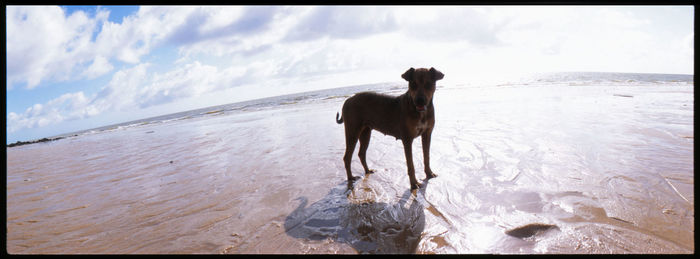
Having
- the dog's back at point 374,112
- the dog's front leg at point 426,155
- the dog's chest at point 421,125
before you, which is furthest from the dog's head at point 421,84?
the dog's front leg at point 426,155

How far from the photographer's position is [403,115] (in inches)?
163

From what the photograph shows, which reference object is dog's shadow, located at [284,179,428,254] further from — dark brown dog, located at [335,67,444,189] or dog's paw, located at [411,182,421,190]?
dark brown dog, located at [335,67,444,189]

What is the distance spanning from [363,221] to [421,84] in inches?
74.5

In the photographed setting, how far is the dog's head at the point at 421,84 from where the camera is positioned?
12.1ft

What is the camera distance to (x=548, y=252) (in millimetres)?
2309

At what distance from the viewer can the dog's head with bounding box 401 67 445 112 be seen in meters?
3.68

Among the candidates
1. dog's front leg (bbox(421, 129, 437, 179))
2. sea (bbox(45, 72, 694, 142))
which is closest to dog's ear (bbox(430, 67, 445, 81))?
dog's front leg (bbox(421, 129, 437, 179))

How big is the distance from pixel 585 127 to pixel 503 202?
5125 mm

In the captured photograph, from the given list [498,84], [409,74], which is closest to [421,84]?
[409,74]

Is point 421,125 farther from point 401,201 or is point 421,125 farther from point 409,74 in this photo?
point 401,201

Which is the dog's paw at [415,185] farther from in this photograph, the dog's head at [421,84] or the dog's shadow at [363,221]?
the dog's head at [421,84]

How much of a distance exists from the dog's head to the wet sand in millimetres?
1200

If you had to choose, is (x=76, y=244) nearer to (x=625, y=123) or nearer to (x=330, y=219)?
(x=330, y=219)
